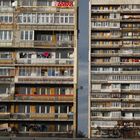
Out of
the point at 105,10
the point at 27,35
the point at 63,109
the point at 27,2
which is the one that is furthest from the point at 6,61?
the point at 105,10

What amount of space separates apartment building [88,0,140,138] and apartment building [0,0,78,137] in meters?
21.1

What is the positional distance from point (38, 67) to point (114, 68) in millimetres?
26818

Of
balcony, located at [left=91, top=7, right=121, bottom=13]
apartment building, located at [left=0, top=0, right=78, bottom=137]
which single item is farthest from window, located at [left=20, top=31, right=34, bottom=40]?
balcony, located at [left=91, top=7, right=121, bottom=13]

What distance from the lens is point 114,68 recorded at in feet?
291

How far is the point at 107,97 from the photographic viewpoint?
286 feet

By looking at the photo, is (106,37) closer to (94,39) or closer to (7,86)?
(94,39)

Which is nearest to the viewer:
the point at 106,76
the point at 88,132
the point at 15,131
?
the point at 15,131

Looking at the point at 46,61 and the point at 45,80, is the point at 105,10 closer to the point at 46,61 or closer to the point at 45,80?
the point at 46,61

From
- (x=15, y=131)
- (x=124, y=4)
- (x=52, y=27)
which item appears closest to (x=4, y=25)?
(x=52, y=27)

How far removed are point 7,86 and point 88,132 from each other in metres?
23.5

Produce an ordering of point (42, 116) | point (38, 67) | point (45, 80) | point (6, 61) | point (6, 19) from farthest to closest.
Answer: point (6, 19) < point (6, 61) < point (38, 67) < point (45, 80) < point (42, 116)

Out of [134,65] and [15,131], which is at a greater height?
[134,65]

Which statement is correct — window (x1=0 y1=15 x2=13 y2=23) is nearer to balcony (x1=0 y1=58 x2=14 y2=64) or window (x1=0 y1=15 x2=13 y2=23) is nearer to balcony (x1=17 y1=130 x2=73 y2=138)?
balcony (x1=0 y1=58 x2=14 y2=64)

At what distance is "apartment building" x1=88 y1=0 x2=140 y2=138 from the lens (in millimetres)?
85688
